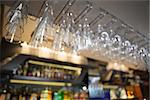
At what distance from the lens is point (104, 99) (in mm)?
3279

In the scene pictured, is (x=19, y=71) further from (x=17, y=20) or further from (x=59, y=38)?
(x=17, y=20)

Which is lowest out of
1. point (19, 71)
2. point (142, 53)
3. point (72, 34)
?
point (19, 71)

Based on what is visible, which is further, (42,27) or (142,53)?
(142,53)

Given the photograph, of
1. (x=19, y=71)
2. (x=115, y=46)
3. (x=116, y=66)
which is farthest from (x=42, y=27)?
(x=116, y=66)

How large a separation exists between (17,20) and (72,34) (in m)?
0.47

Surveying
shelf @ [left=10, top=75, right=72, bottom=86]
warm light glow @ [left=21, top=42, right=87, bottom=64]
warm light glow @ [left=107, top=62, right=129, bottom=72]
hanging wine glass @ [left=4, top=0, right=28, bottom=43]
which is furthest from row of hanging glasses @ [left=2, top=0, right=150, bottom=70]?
warm light glow @ [left=107, top=62, right=129, bottom=72]

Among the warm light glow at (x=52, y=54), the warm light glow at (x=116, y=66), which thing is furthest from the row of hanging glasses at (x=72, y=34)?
the warm light glow at (x=116, y=66)

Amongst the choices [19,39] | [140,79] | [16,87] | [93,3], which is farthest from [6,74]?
[140,79]

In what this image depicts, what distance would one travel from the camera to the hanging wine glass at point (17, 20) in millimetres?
1270

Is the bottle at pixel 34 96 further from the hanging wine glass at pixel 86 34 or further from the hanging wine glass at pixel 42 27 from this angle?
the hanging wine glass at pixel 42 27

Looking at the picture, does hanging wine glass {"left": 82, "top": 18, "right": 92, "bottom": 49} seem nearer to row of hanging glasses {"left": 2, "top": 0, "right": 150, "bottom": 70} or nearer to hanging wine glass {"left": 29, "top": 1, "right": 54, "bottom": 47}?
row of hanging glasses {"left": 2, "top": 0, "right": 150, "bottom": 70}

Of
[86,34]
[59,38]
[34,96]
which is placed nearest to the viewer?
[59,38]

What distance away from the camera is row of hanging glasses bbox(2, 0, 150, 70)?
132cm

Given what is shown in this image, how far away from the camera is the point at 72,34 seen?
163cm
